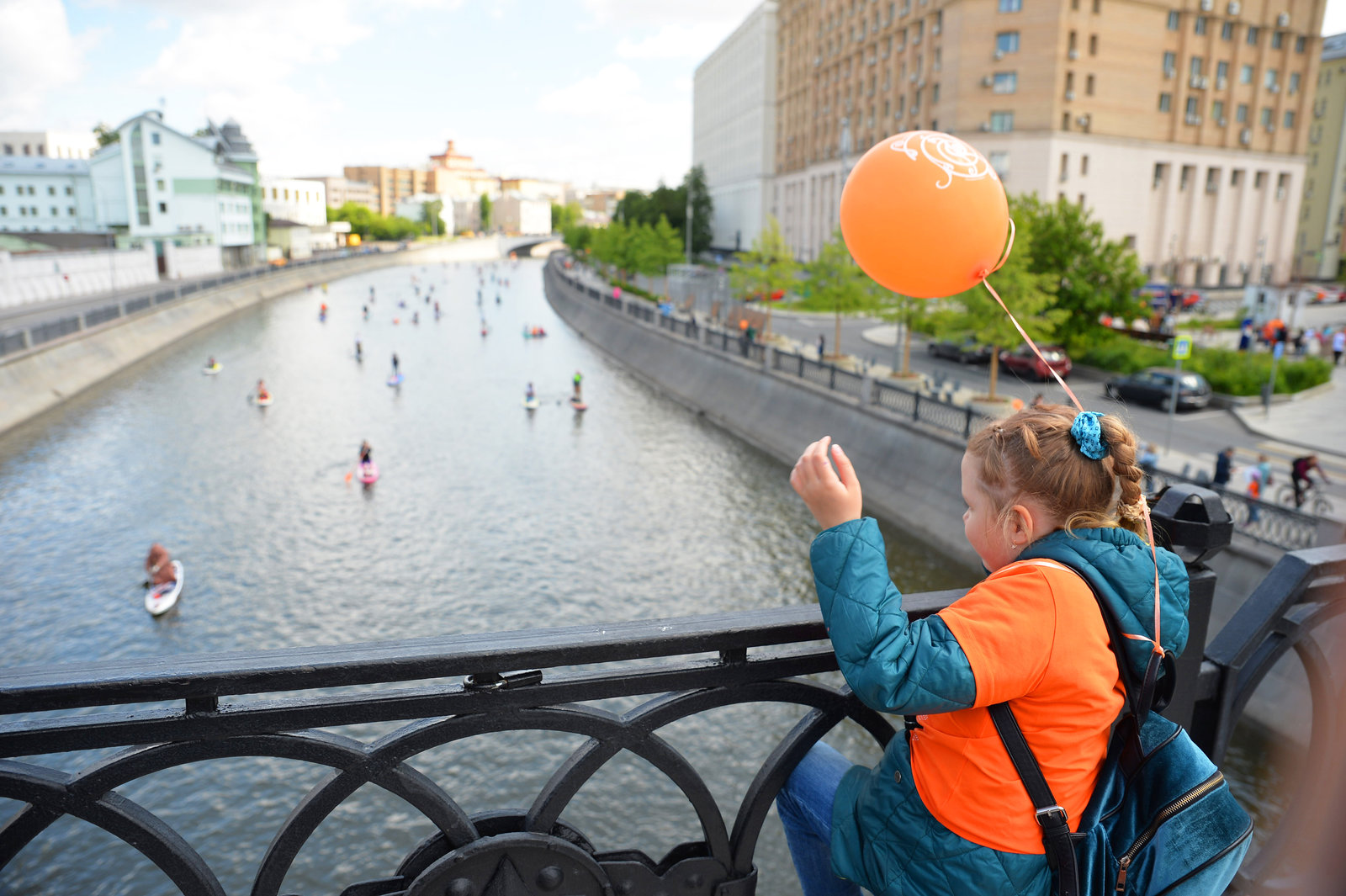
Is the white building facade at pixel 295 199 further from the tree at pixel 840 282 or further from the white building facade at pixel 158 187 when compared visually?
the tree at pixel 840 282

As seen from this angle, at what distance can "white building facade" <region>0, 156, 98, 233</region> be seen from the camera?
289ft

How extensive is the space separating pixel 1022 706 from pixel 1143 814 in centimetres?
45

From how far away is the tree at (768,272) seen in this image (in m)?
47.9

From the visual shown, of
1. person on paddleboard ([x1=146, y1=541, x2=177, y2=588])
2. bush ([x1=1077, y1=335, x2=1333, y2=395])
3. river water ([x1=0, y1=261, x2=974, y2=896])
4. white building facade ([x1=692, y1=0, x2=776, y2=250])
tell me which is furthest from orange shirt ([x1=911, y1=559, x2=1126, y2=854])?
white building facade ([x1=692, y1=0, x2=776, y2=250])

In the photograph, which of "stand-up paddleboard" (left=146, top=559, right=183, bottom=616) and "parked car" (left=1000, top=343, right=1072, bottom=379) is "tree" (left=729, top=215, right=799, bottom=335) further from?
"stand-up paddleboard" (left=146, top=559, right=183, bottom=616)

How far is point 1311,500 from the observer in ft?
62.2

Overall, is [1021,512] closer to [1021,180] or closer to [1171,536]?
[1171,536]

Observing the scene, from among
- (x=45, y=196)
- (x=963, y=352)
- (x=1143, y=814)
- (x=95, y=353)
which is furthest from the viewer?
(x=45, y=196)

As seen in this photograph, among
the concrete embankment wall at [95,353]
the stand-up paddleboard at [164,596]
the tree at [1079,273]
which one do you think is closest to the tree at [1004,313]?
the tree at [1079,273]

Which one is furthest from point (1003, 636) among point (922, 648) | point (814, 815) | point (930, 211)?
point (930, 211)

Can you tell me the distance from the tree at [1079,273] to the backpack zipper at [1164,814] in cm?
3888

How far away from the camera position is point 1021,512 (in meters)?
1.99

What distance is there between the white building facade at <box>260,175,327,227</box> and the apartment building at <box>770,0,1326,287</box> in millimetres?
104002

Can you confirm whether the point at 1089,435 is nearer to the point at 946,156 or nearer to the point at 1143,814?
the point at 1143,814
